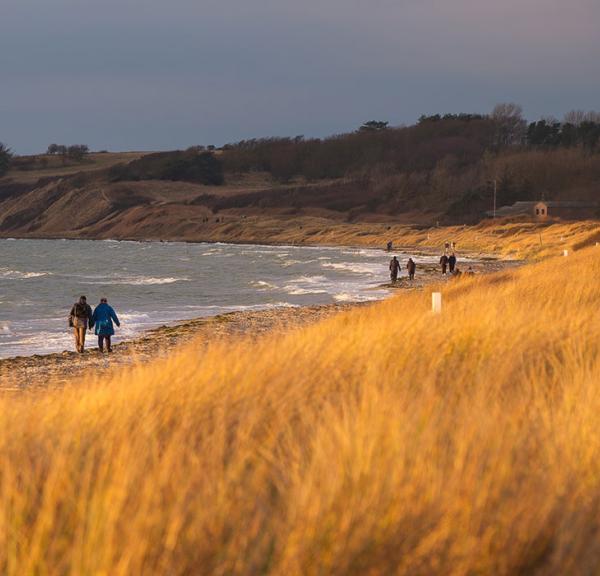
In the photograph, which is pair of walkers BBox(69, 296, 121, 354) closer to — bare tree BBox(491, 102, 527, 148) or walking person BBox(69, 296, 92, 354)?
walking person BBox(69, 296, 92, 354)

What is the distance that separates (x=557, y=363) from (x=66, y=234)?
495 ft

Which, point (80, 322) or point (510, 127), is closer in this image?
point (80, 322)

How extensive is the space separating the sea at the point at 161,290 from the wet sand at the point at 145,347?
1.61 m

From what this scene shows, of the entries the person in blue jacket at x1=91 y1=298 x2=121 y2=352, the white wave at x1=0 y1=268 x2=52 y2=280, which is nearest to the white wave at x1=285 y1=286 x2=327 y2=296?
the person in blue jacket at x1=91 y1=298 x2=121 y2=352

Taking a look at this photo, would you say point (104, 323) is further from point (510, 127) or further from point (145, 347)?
point (510, 127)

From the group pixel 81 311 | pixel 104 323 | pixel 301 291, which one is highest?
pixel 81 311

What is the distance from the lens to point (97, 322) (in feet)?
62.9

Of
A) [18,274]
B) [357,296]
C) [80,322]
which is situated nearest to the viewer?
[80,322]

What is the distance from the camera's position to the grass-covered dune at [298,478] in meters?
3.01

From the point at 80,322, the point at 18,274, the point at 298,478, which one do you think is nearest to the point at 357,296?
the point at 80,322

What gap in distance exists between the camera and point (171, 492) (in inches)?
139

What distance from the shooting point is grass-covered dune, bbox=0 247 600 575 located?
9.89 feet

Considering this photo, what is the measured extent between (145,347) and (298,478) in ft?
55.2

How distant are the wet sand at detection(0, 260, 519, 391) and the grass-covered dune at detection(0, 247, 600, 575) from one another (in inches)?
127
